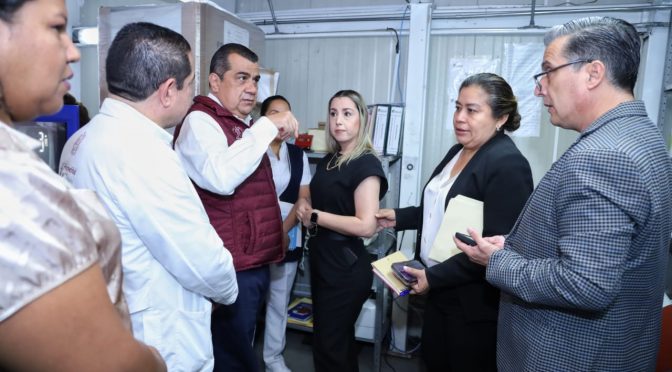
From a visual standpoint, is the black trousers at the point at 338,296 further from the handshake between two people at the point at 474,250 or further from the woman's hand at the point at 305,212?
the handshake between two people at the point at 474,250

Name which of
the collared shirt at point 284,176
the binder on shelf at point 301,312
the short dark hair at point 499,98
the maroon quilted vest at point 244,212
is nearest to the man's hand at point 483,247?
the short dark hair at point 499,98

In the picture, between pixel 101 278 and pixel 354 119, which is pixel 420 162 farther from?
pixel 101 278

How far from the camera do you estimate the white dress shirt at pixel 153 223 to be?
1.04 meters

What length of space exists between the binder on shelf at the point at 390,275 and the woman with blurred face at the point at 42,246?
3.95 feet

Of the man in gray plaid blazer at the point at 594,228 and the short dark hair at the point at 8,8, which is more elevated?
the short dark hair at the point at 8,8

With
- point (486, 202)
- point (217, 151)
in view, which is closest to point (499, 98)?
point (486, 202)

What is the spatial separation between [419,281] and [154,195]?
97cm

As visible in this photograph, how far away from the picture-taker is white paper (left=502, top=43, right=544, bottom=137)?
2.62 meters

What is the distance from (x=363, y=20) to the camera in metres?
2.87

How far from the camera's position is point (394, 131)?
8.74 ft

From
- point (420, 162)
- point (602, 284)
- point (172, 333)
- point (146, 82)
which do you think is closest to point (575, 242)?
point (602, 284)

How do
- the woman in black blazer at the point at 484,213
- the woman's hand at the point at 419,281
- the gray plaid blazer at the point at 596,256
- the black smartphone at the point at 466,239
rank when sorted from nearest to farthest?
the gray plaid blazer at the point at 596,256 < the black smartphone at the point at 466,239 < the woman in black blazer at the point at 484,213 < the woman's hand at the point at 419,281

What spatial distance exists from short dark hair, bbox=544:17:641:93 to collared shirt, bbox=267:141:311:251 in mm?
1602

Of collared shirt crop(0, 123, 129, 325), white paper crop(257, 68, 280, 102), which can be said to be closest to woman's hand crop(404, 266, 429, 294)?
collared shirt crop(0, 123, 129, 325)
